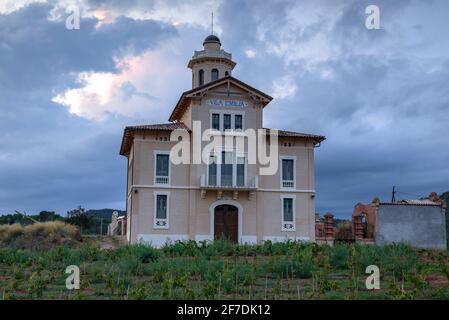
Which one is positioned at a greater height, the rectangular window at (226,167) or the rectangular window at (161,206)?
the rectangular window at (226,167)

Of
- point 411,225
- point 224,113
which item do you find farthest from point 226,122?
point 411,225

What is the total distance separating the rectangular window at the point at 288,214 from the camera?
3709cm

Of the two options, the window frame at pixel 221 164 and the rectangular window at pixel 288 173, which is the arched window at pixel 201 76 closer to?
the window frame at pixel 221 164

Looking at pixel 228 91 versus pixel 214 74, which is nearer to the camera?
pixel 228 91

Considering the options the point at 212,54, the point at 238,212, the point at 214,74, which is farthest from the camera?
the point at 212,54

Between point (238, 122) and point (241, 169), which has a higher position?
point (238, 122)

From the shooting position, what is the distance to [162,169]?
119 feet

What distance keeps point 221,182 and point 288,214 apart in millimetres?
4321

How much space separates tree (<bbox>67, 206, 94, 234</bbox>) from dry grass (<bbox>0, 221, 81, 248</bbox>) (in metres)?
9.93

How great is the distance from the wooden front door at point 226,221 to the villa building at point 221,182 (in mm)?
55

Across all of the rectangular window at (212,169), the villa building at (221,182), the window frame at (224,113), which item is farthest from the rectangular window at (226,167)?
the window frame at (224,113)

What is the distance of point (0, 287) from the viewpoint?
1541 centimetres

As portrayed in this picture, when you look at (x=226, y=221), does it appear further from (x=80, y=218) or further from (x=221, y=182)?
(x=80, y=218)
